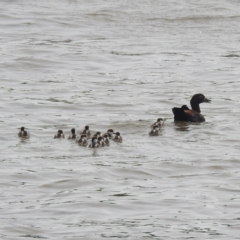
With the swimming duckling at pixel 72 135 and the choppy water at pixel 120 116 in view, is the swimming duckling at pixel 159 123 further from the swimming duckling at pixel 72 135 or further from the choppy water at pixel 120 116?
the swimming duckling at pixel 72 135

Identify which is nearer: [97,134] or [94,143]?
[94,143]

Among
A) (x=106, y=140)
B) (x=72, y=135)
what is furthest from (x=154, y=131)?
(x=72, y=135)

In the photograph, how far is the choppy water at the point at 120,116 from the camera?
11.2 metres

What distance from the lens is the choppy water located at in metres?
11.2

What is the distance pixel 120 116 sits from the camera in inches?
679

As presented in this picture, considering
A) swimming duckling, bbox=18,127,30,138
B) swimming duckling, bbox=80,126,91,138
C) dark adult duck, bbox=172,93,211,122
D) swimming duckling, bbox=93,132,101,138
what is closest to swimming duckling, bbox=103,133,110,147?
swimming duckling, bbox=93,132,101,138

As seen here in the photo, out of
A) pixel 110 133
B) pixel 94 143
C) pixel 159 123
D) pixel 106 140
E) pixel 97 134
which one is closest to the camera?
pixel 94 143

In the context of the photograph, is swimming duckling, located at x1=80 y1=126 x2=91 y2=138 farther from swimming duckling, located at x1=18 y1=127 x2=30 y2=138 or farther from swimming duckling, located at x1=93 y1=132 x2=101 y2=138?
swimming duckling, located at x1=18 y1=127 x2=30 y2=138

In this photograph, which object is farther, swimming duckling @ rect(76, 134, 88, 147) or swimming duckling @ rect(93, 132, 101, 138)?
swimming duckling @ rect(93, 132, 101, 138)

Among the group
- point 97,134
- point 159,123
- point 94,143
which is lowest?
point 94,143

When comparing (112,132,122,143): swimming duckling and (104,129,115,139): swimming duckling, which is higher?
(104,129,115,139): swimming duckling

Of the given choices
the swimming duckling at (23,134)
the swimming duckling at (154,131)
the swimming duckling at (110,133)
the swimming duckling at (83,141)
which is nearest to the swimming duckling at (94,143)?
the swimming duckling at (83,141)

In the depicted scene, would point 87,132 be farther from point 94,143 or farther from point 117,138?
point 94,143

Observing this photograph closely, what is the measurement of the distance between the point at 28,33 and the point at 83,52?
2736mm
